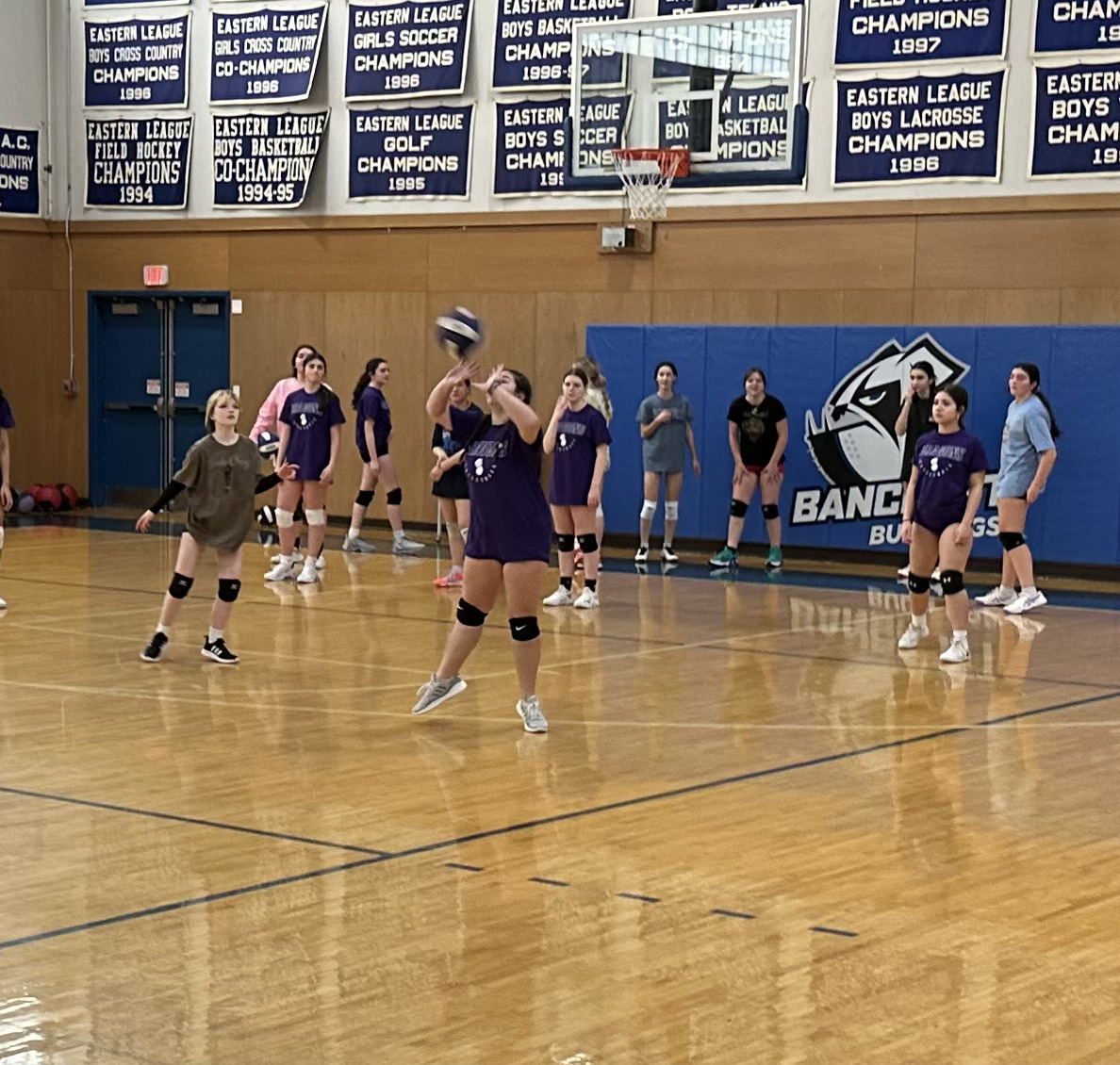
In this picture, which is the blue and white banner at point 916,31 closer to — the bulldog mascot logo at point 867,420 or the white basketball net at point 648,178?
the white basketball net at point 648,178

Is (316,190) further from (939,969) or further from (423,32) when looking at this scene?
(939,969)

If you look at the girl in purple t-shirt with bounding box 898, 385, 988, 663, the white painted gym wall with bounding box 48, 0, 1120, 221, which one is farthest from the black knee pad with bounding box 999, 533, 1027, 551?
the white painted gym wall with bounding box 48, 0, 1120, 221

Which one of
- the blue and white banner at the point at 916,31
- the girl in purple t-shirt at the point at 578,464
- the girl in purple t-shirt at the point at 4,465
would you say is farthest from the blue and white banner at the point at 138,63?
the girl in purple t-shirt at the point at 578,464

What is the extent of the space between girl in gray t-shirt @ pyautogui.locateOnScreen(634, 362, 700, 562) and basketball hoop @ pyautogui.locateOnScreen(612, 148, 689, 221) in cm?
178

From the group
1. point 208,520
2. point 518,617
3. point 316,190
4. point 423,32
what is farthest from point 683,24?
point 518,617

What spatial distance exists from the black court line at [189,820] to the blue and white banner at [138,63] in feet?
59.4

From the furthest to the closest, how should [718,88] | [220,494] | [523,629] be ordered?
[718,88]
[220,494]
[523,629]

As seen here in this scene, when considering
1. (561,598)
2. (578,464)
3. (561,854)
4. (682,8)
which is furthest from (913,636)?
(682,8)

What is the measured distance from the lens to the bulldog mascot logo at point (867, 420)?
1969cm

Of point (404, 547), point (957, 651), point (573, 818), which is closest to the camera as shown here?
point (573, 818)

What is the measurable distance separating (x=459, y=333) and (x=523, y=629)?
1.63m

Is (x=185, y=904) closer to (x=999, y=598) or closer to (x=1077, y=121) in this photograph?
(x=999, y=598)

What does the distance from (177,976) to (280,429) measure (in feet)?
36.6

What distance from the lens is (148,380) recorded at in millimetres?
25922
